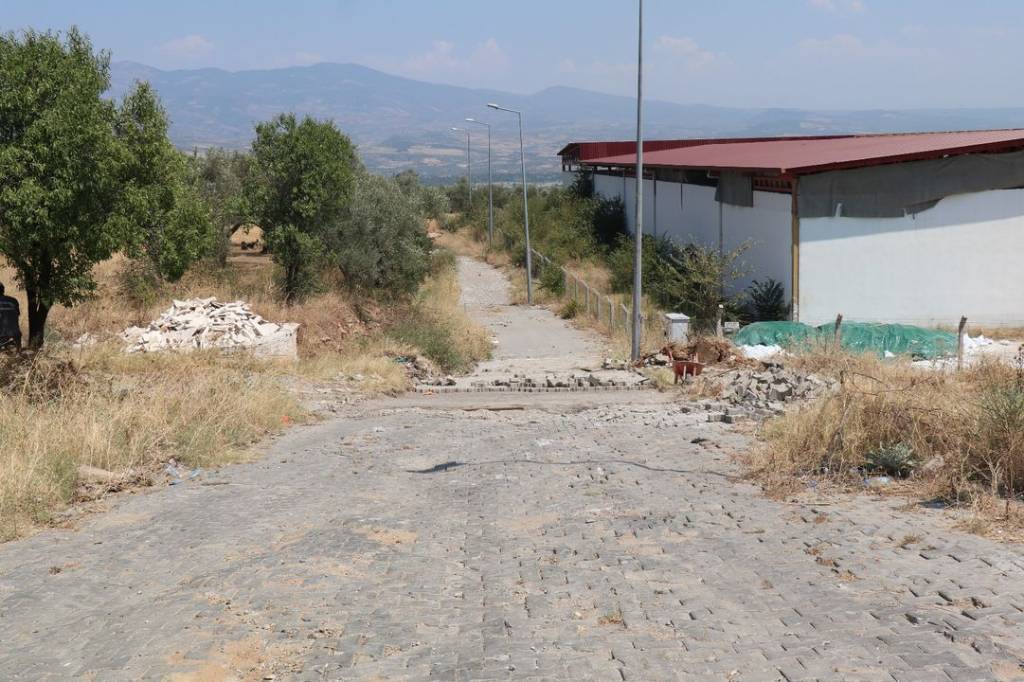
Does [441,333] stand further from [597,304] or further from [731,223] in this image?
[731,223]

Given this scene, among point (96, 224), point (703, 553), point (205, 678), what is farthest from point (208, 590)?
point (96, 224)

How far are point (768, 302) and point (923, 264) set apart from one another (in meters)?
3.98

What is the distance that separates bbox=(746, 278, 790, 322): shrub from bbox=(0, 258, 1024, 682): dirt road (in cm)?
1555

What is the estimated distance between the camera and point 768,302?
84.8 ft

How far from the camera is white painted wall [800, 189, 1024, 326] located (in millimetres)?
24953

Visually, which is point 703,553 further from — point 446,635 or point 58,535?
point 58,535

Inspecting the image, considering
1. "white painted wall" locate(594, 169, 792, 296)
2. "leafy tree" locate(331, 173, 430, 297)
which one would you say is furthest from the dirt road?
"leafy tree" locate(331, 173, 430, 297)

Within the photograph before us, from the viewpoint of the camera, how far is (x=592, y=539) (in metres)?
7.79

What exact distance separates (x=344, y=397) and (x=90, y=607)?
1138cm

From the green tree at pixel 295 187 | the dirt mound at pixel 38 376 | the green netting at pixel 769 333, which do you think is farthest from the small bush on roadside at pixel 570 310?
the dirt mound at pixel 38 376

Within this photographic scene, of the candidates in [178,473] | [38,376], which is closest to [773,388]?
[178,473]

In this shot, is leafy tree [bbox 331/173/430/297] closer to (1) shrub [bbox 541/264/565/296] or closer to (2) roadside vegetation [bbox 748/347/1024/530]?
(1) shrub [bbox 541/264/565/296]

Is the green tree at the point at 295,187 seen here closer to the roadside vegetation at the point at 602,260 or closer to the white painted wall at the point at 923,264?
the roadside vegetation at the point at 602,260

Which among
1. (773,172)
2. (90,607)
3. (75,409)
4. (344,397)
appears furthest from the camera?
(773,172)
